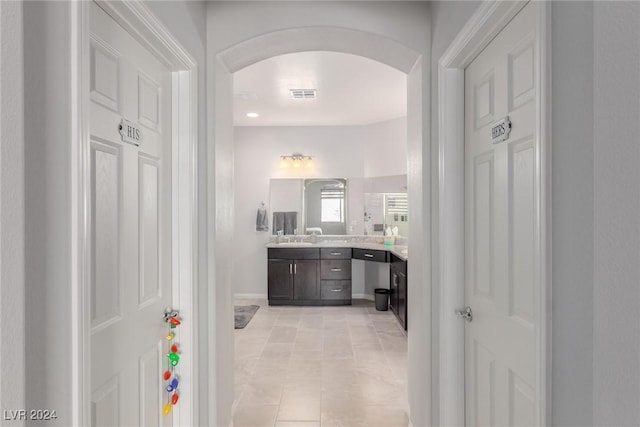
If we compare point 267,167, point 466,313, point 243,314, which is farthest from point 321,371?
point 267,167

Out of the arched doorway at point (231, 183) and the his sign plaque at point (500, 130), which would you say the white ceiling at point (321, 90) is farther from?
the his sign plaque at point (500, 130)

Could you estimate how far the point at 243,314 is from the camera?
5.04m

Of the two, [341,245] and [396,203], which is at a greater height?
[396,203]

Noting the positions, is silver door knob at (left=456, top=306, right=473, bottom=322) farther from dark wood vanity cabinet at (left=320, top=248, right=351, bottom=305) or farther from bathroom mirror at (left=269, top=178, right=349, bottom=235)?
bathroom mirror at (left=269, top=178, right=349, bottom=235)

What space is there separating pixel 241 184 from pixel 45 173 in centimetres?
507

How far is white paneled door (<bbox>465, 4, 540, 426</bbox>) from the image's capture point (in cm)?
124

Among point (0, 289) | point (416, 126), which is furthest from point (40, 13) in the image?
point (416, 126)

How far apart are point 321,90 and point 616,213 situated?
3804 millimetres

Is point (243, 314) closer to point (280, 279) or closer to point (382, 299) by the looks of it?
point (280, 279)

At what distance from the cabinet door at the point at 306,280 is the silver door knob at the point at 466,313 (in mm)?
3706

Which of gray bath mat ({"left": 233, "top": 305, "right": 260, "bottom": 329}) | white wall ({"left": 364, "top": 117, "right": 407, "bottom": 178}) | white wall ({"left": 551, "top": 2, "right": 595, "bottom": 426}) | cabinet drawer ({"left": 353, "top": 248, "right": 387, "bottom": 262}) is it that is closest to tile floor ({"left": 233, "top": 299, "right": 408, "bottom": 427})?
gray bath mat ({"left": 233, "top": 305, "right": 260, "bottom": 329})

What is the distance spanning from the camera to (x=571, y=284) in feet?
2.97

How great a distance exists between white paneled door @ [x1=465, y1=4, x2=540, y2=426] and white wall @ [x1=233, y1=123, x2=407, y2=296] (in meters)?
4.10

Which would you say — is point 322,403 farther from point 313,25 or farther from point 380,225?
point 380,225
